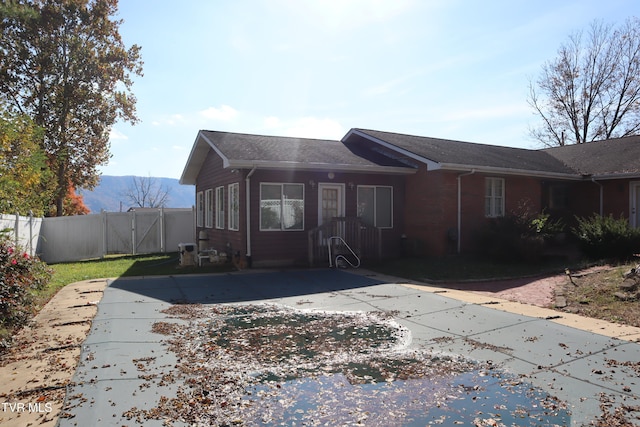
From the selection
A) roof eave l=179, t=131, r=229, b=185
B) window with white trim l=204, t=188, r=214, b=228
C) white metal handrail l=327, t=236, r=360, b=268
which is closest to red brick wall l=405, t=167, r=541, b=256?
white metal handrail l=327, t=236, r=360, b=268

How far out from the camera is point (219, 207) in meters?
15.4

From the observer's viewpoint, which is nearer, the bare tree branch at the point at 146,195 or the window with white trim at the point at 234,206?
the window with white trim at the point at 234,206

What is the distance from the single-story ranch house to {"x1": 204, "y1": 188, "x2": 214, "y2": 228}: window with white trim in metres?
0.04

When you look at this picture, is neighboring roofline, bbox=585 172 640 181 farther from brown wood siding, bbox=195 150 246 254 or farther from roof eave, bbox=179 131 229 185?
roof eave, bbox=179 131 229 185

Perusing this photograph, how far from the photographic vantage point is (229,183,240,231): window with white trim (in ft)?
42.7

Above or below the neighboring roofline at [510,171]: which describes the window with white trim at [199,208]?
below

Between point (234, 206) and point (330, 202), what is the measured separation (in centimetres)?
289

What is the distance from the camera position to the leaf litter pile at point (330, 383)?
142 inches

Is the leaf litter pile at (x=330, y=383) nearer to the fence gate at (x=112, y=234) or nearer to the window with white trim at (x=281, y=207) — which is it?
the window with white trim at (x=281, y=207)

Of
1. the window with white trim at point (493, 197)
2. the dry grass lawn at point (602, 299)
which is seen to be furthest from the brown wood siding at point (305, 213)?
the dry grass lawn at point (602, 299)

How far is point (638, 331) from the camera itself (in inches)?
234

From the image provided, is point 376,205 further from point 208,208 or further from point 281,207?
point 208,208

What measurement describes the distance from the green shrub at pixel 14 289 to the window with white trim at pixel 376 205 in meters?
9.29

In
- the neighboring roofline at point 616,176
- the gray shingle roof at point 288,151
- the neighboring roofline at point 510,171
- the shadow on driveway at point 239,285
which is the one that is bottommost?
the shadow on driveway at point 239,285
